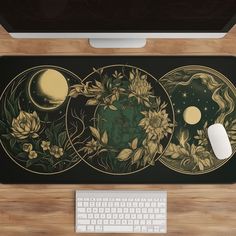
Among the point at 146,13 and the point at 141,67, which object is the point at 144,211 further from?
the point at 146,13

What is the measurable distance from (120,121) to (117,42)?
0.98ft

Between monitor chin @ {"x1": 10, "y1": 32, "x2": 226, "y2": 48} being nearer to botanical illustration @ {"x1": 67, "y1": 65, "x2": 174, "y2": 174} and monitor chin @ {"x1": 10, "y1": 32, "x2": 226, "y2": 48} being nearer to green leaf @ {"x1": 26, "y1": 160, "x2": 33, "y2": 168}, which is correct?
botanical illustration @ {"x1": 67, "y1": 65, "x2": 174, "y2": 174}

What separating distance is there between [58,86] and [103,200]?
470 millimetres

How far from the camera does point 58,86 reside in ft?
4.78

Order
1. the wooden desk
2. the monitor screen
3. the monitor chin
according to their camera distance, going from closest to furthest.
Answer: the monitor screen, the monitor chin, the wooden desk

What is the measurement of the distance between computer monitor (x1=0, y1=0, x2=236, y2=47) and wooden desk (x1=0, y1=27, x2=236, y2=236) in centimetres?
9

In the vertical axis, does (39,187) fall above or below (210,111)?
below

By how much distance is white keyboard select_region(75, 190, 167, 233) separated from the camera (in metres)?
1.43

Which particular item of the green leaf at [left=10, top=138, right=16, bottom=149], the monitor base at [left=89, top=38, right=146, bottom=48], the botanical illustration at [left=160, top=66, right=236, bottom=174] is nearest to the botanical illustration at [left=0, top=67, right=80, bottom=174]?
the green leaf at [left=10, top=138, right=16, bottom=149]

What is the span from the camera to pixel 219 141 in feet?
4.51

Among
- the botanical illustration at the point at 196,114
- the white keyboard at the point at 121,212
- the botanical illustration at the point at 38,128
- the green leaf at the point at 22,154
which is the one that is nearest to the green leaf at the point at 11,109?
the botanical illustration at the point at 38,128

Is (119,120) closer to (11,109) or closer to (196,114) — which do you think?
(196,114)

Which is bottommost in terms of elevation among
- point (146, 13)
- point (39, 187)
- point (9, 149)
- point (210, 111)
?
point (39, 187)

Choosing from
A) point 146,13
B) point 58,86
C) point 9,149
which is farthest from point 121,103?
point 9,149
